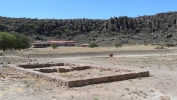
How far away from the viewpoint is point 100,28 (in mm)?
145750

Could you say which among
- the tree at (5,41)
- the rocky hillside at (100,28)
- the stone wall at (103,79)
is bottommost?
the stone wall at (103,79)

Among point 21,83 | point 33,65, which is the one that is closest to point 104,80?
point 21,83

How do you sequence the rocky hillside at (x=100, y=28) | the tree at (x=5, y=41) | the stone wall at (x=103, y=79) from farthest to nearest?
the rocky hillside at (x=100, y=28), the tree at (x=5, y=41), the stone wall at (x=103, y=79)

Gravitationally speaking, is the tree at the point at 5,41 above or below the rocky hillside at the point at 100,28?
below

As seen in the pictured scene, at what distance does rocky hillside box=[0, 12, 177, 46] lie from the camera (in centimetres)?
12269

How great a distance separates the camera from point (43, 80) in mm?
14570

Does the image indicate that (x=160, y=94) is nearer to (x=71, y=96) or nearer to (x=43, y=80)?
(x=71, y=96)

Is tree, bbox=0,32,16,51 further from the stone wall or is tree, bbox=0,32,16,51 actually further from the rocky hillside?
the rocky hillside

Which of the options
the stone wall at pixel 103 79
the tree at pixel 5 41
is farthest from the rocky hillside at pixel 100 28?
the stone wall at pixel 103 79

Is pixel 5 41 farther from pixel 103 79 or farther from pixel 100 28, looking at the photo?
pixel 100 28

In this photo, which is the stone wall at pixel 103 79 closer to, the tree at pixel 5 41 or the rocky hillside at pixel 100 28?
the tree at pixel 5 41

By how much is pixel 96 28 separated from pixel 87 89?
446 feet

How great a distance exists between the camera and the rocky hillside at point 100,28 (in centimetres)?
→ 12269

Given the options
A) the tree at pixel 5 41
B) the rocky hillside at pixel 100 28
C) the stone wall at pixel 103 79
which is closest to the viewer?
the stone wall at pixel 103 79
